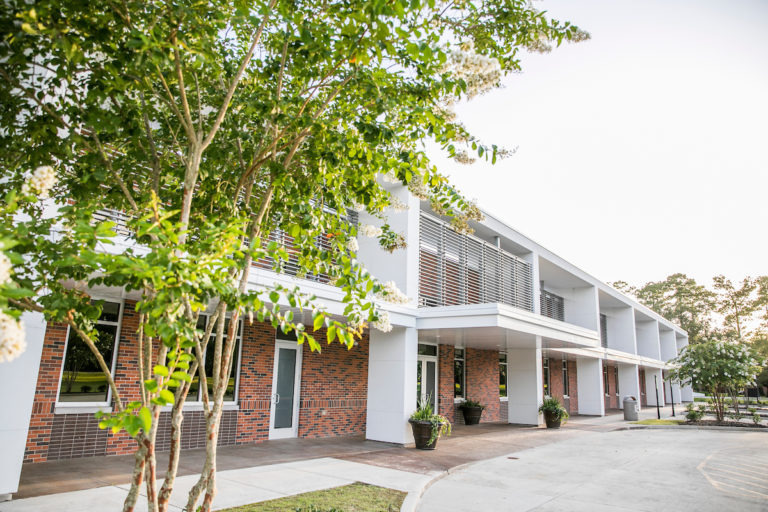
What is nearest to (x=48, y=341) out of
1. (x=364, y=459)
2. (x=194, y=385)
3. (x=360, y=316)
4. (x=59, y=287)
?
(x=194, y=385)

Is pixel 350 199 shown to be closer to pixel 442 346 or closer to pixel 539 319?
pixel 539 319

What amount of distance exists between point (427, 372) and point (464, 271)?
11.6 ft

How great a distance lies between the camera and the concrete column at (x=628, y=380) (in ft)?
99.1

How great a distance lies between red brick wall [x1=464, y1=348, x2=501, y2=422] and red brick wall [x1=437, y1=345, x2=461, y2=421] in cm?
135

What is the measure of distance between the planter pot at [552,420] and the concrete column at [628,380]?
47.5ft

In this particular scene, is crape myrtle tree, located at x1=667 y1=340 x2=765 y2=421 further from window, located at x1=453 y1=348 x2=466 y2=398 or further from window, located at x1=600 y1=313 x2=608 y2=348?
window, located at x1=453 y1=348 x2=466 y2=398

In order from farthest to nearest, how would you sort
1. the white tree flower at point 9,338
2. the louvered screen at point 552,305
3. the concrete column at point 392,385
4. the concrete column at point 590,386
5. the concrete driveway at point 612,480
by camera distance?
the concrete column at point 590,386, the louvered screen at point 552,305, the concrete column at point 392,385, the concrete driveway at point 612,480, the white tree flower at point 9,338

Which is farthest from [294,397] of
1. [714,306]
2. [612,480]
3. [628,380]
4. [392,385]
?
[714,306]

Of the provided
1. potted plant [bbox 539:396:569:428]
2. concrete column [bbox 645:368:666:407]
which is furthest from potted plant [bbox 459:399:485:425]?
concrete column [bbox 645:368:666:407]

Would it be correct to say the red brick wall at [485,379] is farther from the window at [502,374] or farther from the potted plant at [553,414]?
the potted plant at [553,414]

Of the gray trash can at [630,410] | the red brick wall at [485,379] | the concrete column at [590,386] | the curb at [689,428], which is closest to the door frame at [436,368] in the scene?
the red brick wall at [485,379]

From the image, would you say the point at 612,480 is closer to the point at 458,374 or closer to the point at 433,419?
the point at 433,419

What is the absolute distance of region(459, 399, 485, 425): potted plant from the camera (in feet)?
59.6

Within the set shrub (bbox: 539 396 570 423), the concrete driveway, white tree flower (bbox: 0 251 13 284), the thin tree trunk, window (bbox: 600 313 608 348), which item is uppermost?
window (bbox: 600 313 608 348)
